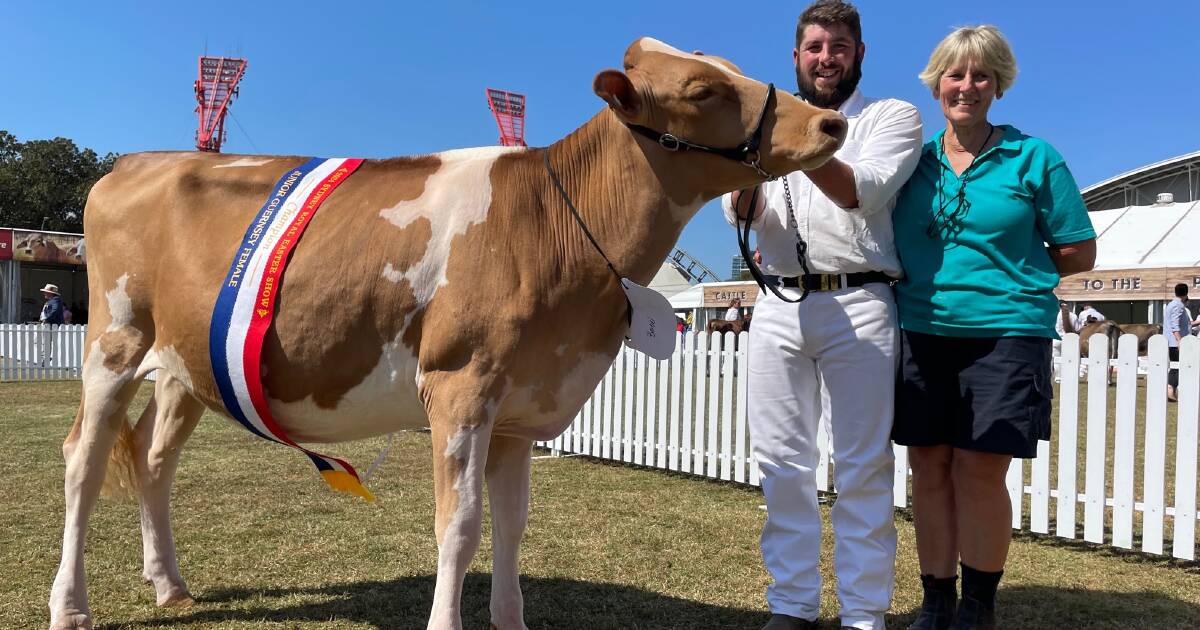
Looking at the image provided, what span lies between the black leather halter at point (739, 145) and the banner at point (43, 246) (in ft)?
124

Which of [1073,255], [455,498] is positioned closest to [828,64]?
[1073,255]

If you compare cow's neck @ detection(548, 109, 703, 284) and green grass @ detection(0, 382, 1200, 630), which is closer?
cow's neck @ detection(548, 109, 703, 284)

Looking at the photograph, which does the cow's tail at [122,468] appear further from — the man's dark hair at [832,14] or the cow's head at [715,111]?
the man's dark hair at [832,14]

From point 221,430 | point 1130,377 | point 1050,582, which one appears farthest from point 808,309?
point 221,430

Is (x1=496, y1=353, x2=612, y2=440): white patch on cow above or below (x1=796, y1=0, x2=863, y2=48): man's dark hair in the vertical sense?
below

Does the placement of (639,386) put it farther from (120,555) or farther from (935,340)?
(935,340)

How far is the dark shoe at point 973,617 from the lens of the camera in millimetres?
3348

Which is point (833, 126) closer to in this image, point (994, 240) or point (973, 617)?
point (994, 240)

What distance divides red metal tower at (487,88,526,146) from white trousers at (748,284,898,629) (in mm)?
70538

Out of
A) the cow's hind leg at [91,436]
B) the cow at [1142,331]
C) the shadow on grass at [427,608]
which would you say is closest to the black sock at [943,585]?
the shadow on grass at [427,608]

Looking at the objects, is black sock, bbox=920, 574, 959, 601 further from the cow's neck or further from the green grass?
the cow's neck

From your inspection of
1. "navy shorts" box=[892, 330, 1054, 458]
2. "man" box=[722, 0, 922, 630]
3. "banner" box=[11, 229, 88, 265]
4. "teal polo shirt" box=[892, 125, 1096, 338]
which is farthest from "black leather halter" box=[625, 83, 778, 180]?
"banner" box=[11, 229, 88, 265]

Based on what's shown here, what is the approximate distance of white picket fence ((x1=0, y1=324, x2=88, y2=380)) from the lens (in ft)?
61.3

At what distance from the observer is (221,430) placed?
10.8 metres
